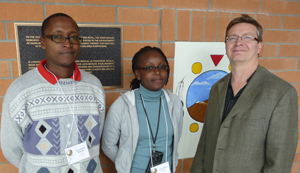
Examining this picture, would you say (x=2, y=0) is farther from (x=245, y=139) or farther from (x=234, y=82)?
(x=245, y=139)

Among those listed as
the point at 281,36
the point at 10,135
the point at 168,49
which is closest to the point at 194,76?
the point at 168,49

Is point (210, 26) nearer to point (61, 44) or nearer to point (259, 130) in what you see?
point (259, 130)

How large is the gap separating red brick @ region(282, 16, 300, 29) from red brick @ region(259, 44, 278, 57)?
26cm

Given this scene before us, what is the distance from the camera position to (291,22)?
2332 mm

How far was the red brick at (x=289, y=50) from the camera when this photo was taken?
235 cm

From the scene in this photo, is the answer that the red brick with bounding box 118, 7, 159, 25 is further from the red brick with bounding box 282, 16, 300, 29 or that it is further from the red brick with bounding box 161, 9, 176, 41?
the red brick with bounding box 282, 16, 300, 29

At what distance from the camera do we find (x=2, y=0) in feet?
5.13

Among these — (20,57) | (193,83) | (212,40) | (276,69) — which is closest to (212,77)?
(193,83)

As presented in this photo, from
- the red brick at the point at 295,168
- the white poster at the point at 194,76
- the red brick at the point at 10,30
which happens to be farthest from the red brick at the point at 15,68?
the red brick at the point at 295,168

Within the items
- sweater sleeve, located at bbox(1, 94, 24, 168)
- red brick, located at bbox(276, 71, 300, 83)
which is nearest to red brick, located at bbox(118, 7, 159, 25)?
sweater sleeve, located at bbox(1, 94, 24, 168)

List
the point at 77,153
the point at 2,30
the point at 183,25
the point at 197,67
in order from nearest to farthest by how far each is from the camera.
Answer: the point at 77,153 → the point at 2,30 → the point at 183,25 → the point at 197,67

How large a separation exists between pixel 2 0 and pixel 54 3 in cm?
37

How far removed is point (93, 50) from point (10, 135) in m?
0.90

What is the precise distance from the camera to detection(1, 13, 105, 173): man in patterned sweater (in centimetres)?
120
